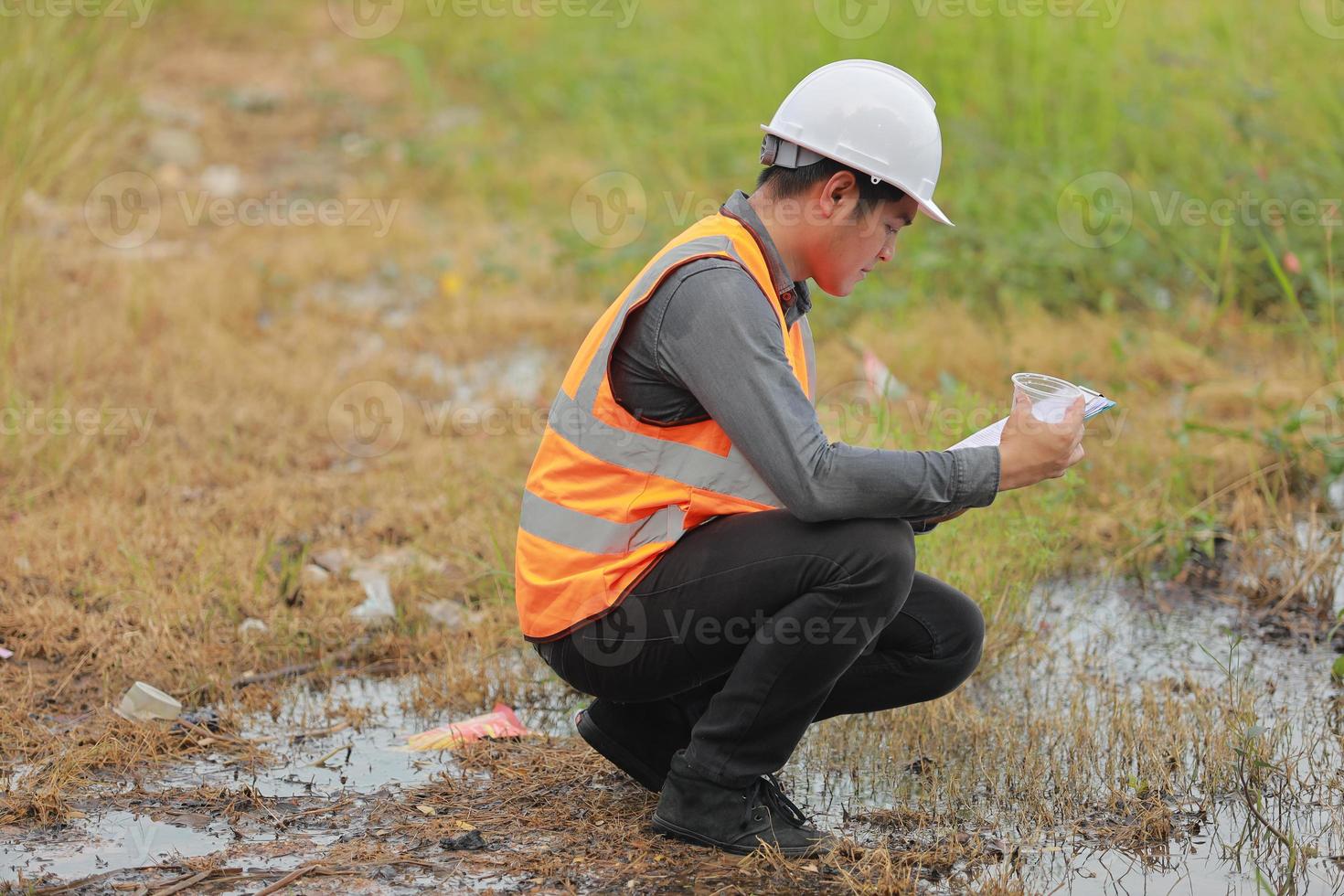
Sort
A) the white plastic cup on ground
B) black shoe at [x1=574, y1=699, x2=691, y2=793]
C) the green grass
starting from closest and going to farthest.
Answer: black shoe at [x1=574, y1=699, x2=691, y2=793]
the white plastic cup on ground
the green grass

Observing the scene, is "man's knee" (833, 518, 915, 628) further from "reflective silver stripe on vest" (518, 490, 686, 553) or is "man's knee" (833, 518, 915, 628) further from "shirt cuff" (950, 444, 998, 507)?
"reflective silver stripe on vest" (518, 490, 686, 553)

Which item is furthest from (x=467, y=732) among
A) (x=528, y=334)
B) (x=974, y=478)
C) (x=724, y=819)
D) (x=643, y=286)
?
(x=528, y=334)

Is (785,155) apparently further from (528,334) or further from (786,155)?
(528,334)

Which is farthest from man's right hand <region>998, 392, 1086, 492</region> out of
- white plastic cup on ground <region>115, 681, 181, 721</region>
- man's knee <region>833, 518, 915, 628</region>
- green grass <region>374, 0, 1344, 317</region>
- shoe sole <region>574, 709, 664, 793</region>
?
green grass <region>374, 0, 1344, 317</region>

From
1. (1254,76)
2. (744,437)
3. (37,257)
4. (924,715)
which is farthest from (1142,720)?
(37,257)

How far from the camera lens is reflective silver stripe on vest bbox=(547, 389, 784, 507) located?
8.77 feet

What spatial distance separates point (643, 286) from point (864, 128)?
521 millimetres

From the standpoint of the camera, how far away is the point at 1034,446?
257cm

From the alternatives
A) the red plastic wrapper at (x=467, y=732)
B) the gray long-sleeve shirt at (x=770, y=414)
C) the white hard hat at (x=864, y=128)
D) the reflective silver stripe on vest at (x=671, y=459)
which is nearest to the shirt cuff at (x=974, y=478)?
the gray long-sleeve shirt at (x=770, y=414)

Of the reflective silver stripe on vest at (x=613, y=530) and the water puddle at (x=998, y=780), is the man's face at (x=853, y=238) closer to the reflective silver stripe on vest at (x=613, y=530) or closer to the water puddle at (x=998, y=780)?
the reflective silver stripe on vest at (x=613, y=530)

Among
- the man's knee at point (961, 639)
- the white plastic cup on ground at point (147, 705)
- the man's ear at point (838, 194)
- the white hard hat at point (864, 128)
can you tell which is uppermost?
the white hard hat at point (864, 128)

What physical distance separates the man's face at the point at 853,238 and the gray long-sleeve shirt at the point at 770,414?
229 mm

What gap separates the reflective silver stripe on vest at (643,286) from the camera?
102 inches

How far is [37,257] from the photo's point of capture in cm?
614
